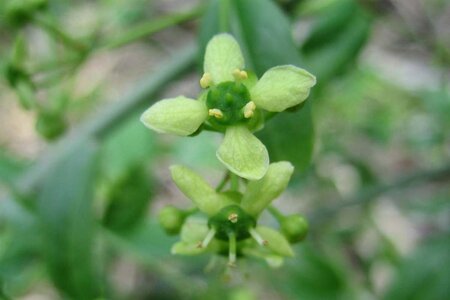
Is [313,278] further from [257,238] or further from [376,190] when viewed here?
[257,238]


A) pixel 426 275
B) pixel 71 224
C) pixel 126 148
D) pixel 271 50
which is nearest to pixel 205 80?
pixel 271 50

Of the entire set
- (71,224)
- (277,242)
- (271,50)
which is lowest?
(71,224)

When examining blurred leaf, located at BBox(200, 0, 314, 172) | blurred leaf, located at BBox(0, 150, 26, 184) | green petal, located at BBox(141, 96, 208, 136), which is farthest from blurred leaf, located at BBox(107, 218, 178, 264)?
green petal, located at BBox(141, 96, 208, 136)

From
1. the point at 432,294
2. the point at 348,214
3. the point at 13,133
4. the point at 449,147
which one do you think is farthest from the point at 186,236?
the point at 13,133

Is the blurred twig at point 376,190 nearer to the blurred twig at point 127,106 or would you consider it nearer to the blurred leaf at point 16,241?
the blurred twig at point 127,106

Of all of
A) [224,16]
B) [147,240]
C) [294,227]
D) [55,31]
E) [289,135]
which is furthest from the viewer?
[147,240]

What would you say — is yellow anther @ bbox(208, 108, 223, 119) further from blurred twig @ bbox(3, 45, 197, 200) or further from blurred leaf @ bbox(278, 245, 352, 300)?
blurred leaf @ bbox(278, 245, 352, 300)
